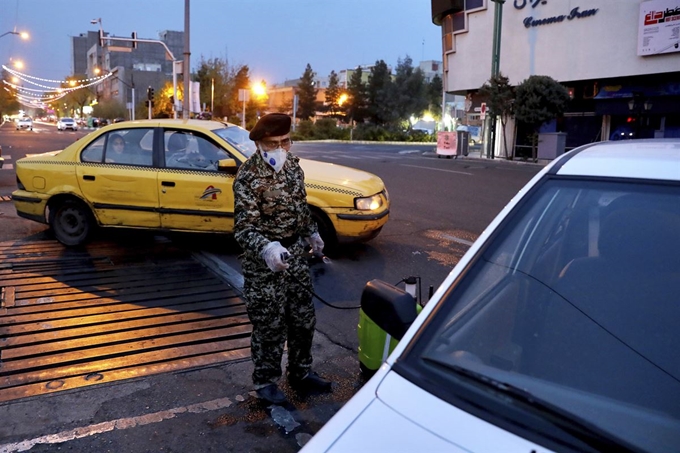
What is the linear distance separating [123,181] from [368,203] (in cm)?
287

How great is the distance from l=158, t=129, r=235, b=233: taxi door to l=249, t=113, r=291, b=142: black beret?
11.4 feet

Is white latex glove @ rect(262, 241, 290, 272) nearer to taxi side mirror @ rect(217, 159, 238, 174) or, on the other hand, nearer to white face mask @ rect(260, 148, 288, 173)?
white face mask @ rect(260, 148, 288, 173)

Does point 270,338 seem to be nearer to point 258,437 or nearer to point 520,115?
point 258,437

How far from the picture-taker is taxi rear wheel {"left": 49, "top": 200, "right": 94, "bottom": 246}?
303 inches

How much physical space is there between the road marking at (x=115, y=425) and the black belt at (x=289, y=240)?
1032mm

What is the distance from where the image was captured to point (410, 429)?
1.62 m

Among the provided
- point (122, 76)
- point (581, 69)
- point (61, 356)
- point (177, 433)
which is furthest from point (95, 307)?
point (122, 76)

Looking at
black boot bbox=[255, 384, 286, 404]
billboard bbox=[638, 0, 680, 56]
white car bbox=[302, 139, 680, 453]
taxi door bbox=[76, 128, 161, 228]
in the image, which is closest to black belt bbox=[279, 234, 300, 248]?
black boot bbox=[255, 384, 286, 404]

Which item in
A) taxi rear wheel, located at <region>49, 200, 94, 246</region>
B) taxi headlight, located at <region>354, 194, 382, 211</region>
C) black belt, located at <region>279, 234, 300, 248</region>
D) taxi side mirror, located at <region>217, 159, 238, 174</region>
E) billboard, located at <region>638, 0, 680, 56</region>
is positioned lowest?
taxi rear wheel, located at <region>49, 200, 94, 246</region>

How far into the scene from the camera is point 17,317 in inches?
209

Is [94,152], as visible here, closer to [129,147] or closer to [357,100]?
[129,147]

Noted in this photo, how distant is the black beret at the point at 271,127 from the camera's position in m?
3.67

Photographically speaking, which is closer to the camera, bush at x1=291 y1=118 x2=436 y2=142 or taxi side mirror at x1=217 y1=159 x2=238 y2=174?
taxi side mirror at x1=217 y1=159 x2=238 y2=174

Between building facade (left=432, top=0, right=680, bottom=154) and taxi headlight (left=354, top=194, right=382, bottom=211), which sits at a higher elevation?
building facade (left=432, top=0, right=680, bottom=154)
